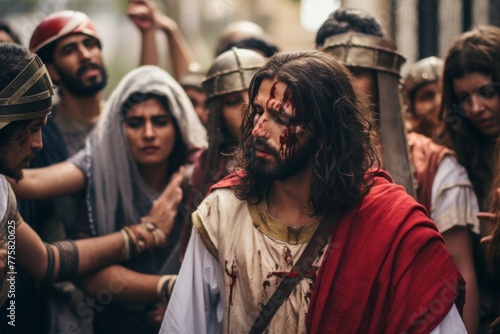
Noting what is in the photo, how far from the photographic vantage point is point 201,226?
147 inches

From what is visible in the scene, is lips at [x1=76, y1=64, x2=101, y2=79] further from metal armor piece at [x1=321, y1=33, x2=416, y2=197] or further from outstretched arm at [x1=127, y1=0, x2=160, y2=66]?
metal armor piece at [x1=321, y1=33, x2=416, y2=197]

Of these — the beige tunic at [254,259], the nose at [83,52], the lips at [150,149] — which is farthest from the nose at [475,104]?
the nose at [83,52]

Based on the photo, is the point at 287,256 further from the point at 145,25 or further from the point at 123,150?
the point at 145,25

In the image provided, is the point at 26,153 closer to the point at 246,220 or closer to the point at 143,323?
the point at 246,220

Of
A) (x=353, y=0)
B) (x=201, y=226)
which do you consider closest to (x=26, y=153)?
(x=201, y=226)

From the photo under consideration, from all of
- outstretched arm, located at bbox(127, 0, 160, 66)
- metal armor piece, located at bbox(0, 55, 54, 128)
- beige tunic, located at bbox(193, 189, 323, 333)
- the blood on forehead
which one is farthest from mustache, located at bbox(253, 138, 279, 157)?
outstretched arm, located at bbox(127, 0, 160, 66)

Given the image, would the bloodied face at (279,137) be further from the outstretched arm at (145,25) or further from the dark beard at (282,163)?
the outstretched arm at (145,25)

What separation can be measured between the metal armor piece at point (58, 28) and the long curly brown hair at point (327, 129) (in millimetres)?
2370

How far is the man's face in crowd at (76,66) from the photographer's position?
5.73 metres

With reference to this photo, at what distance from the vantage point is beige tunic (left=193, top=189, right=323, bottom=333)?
356cm

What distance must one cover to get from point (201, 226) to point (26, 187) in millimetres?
1577

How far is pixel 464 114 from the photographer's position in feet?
15.8

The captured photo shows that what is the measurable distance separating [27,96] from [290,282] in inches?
56.9

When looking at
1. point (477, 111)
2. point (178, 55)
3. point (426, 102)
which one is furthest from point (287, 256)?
point (178, 55)
